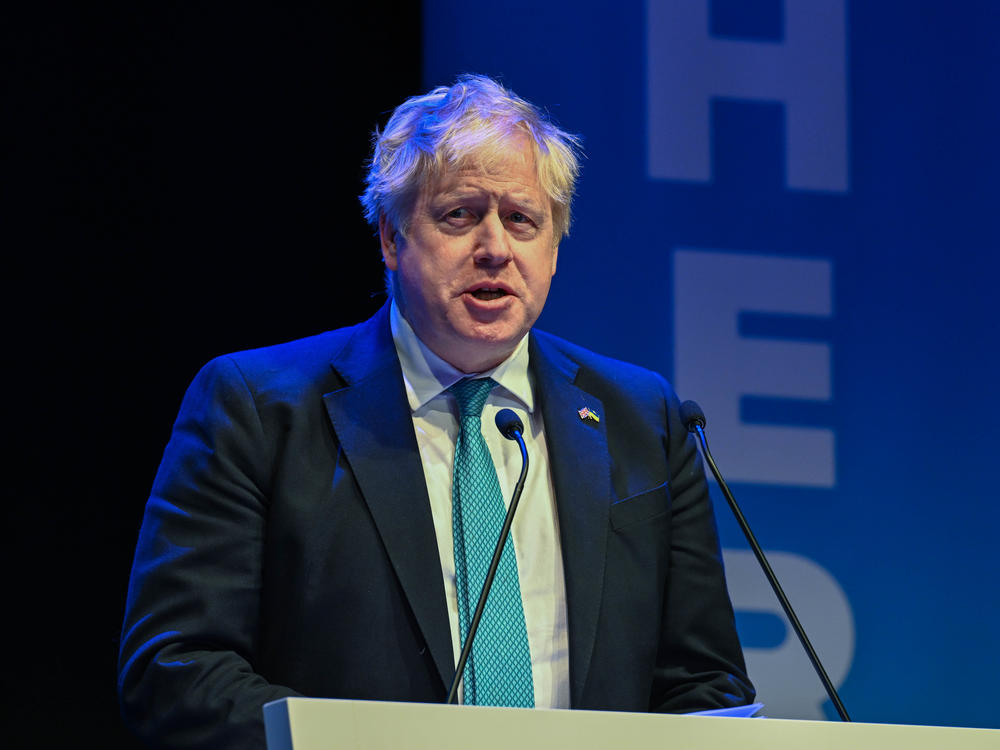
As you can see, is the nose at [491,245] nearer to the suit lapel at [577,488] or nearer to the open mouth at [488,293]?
the open mouth at [488,293]

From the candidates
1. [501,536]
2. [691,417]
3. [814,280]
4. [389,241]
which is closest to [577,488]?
[691,417]

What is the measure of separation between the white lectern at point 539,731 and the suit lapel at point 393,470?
26.3 inches

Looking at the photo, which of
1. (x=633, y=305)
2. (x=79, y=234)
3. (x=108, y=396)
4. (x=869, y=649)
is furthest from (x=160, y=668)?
(x=869, y=649)

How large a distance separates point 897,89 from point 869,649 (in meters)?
1.58

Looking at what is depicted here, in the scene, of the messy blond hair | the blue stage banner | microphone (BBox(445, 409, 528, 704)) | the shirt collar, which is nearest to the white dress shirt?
the shirt collar

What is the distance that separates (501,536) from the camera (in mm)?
1870

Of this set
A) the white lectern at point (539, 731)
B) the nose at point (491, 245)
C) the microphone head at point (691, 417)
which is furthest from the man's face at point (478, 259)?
the white lectern at point (539, 731)

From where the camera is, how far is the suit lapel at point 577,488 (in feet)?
7.29

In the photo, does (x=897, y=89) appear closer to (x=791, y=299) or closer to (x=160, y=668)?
(x=791, y=299)

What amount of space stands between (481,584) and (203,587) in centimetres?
46

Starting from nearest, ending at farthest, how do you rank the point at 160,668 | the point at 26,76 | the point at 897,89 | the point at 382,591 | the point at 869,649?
the point at 160,668
the point at 382,591
the point at 26,76
the point at 869,649
the point at 897,89

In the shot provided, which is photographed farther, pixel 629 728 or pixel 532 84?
pixel 532 84

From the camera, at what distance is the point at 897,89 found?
3652 millimetres

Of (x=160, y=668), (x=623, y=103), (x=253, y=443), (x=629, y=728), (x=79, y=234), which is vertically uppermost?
(x=623, y=103)
